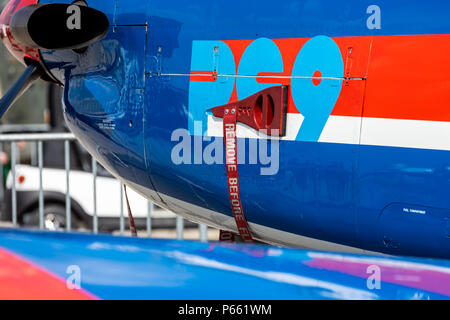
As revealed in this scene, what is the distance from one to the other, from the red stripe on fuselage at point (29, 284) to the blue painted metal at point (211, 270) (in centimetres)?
2

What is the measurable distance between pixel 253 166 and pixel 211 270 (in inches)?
19.5

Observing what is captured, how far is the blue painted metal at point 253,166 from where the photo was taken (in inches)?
67.4

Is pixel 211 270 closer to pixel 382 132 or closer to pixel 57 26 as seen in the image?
pixel 382 132

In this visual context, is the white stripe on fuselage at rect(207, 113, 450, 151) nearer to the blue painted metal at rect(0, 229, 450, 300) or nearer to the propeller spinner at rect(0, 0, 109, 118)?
the blue painted metal at rect(0, 229, 450, 300)

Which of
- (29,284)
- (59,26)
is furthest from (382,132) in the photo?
(59,26)

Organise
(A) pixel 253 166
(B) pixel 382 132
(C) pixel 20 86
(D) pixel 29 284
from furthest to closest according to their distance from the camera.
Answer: (C) pixel 20 86
(A) pixel 253 166
(B) pixel 382 132
(D) pixel 29 284

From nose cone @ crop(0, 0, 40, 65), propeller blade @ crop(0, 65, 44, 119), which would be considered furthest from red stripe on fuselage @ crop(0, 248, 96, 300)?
nose cone @ crop(0, 0, 40, 65)

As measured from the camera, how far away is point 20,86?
243cm

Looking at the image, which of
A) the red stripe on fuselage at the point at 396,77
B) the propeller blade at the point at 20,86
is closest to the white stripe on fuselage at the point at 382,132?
the red stripe on fuselage at the point at 396,77

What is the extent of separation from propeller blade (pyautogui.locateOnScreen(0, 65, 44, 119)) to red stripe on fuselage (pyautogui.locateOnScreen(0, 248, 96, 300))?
2.58ft

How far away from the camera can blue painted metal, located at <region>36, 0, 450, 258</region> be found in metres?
1.71

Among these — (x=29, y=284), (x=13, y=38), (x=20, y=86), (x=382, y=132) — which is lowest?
(x=29, y=284)
